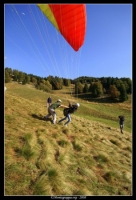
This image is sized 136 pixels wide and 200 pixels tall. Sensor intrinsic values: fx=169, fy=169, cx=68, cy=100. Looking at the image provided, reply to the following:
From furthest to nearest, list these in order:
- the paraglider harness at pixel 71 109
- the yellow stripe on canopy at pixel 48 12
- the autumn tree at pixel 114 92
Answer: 1. the autumn tree at pixel 114 92
2. the paraglider harness at pixel 71 109
3. the yellow stripe on canopy at pixel 48 12

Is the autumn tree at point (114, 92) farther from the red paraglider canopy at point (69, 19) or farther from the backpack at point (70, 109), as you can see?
the red paraglider canopy at point (69, 19)

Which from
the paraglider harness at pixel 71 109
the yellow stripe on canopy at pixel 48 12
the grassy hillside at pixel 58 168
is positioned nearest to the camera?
the grassy hillside at pixel 58 168

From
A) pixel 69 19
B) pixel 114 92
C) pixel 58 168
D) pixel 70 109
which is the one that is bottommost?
pixel 58 168

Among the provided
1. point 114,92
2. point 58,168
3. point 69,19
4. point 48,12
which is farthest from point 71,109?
point 114,92

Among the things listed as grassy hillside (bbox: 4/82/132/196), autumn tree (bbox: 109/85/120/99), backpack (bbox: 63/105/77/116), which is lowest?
grassy hillside (bbox: 4/82/132/196)

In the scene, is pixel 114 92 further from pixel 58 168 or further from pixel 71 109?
pixel 58 168

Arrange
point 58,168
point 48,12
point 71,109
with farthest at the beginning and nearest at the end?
point 71,109, point 48,12, point 58,168

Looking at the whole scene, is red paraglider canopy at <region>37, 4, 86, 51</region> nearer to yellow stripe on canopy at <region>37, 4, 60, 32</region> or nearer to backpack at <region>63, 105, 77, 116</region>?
yellow stripe on canopy at <region>37, 4, 60, 32</region>

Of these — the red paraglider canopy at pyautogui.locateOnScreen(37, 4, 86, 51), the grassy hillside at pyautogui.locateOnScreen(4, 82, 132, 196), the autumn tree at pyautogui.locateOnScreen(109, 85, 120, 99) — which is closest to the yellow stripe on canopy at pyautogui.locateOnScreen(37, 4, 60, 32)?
the red paraglider canopy at pyautogui.locateOnScreen(37, 4, 86, 51)

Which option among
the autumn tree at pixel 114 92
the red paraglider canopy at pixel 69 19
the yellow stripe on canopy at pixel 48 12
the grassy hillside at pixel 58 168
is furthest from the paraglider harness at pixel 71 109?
the autumn tree at pixel 114 92

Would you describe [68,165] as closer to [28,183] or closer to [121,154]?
[28,183]

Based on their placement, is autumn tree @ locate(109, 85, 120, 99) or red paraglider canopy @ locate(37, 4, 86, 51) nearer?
red paraglider canopy @ locate(37, 4, 86, 51)

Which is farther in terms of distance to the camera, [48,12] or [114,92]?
[114,92]

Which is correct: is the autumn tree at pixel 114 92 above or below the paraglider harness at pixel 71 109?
above
